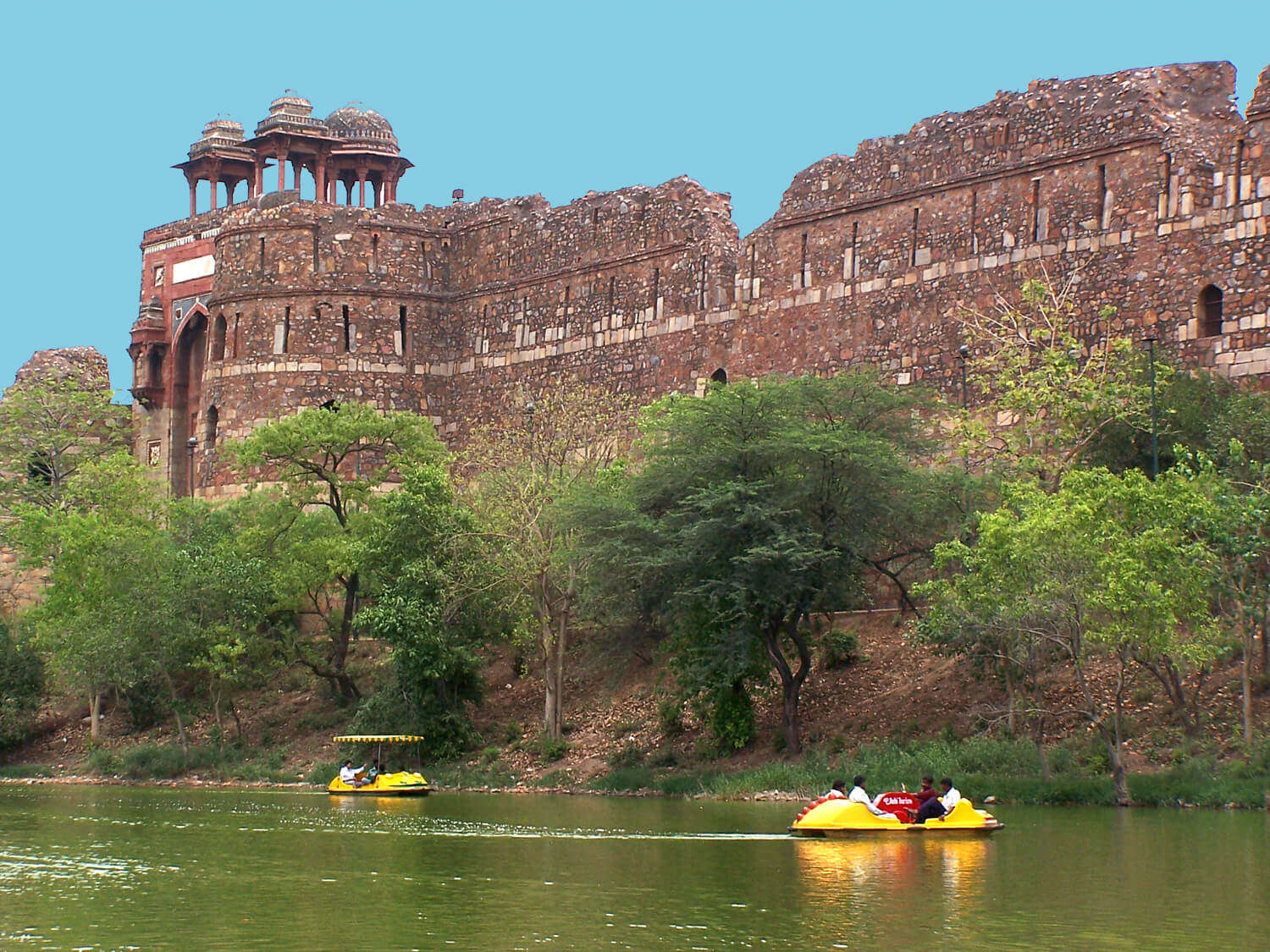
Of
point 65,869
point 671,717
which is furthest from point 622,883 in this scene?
point 671,717

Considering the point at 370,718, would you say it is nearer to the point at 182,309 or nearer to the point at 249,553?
the point at 249,553

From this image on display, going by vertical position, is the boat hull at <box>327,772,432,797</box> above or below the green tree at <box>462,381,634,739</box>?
below

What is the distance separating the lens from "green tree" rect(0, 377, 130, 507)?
54.7 metres

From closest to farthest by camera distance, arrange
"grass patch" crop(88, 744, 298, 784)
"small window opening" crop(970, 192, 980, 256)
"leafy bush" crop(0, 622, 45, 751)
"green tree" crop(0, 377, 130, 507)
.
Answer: "small window opening" crop(970, 192, 980, 256) → "grass patch" crop(88, 744, 298, 784) → "leafy bush" crop(0, 622, 45, 751) → "green tree" crop(0, 377, 130, 507)

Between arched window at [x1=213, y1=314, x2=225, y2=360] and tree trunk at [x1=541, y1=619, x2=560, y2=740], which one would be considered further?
arched window at [x1=213, y1=314, x2=225, y2=360]

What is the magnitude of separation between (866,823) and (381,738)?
13.3 m

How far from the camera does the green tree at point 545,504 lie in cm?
3769

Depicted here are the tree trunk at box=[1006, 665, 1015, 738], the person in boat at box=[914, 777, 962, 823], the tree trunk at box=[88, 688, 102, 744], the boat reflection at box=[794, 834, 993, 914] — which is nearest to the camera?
the boat reflection at box=[794, 834, 993, 914]

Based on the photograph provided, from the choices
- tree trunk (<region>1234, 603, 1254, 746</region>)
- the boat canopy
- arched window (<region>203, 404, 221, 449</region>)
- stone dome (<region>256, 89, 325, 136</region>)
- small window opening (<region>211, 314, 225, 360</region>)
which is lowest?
the boat canopy

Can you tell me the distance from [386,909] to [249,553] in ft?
85.4

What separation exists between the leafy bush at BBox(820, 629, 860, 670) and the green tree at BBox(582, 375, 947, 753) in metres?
1.37

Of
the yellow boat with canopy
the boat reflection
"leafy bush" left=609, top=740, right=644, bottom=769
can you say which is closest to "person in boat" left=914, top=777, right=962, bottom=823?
the boat reflection

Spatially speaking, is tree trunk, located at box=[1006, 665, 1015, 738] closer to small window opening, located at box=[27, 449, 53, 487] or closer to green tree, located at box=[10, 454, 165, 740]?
green tree, located at box=[10, 454, 165, 740]

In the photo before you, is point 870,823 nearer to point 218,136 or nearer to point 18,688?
point 18,688
